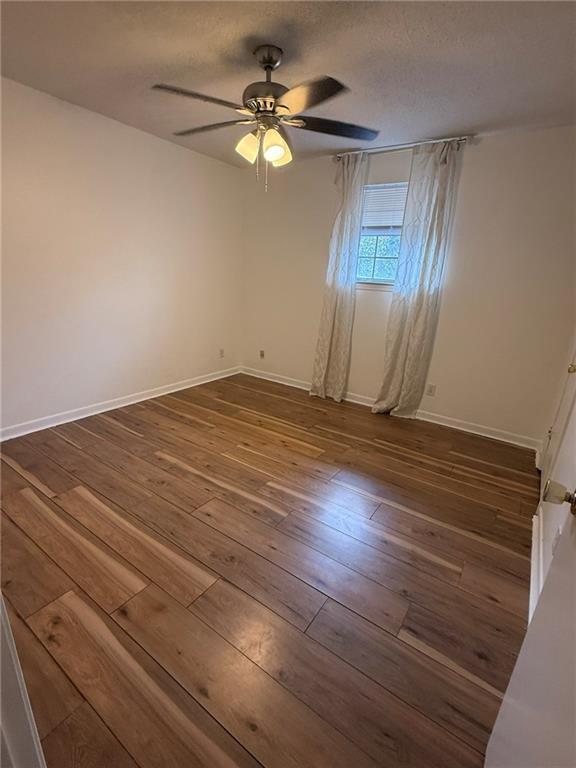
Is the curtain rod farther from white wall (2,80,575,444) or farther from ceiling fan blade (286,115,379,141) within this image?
ceiling fan blade (286,115,379,141)

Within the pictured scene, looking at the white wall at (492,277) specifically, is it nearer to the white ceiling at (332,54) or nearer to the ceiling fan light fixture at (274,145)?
the white ceiling at (332,54)

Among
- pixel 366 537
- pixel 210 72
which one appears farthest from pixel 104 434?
pixel 210 72

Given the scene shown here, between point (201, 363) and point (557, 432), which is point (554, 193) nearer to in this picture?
point (557, 432)

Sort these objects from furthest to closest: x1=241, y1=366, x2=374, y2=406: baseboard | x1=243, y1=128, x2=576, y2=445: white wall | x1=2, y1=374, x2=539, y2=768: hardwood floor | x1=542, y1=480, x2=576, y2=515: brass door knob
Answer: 1. x1=241, y1=366, x2=374, y2=406: baseboard
2. x1=243, y1=128, x2=576, y2=445: white wall
3. x1=2, y1=374, x2=539, y2=768: hardwood floor
4. x1=542, y1=480, x2=576, y2=515: brass door knob

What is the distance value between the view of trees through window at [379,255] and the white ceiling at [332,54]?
97cm

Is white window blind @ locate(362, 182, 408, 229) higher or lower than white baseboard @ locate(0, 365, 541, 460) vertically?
higher

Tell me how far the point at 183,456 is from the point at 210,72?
8.14 feet

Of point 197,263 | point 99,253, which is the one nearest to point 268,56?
point 99,253

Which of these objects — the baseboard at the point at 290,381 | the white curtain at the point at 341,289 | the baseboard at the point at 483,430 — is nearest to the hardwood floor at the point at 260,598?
the baseboard at the point at 483,430

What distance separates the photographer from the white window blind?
130 inches

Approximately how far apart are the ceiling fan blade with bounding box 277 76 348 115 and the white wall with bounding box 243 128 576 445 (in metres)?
1.85

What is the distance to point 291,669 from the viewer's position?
4.15 feet

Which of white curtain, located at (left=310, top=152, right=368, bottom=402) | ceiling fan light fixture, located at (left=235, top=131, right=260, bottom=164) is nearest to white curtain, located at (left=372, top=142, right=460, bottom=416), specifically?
white curtain, located at (left=310, top=152, right=368, bottom=402)

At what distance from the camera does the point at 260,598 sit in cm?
153
